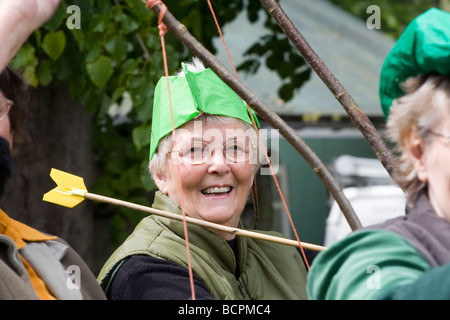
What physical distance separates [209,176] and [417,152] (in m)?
0.76

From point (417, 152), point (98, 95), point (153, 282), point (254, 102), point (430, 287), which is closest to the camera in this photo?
point (430, 287)

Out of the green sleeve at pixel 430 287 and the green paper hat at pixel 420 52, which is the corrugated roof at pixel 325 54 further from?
the green sleeve at pixel 430 287

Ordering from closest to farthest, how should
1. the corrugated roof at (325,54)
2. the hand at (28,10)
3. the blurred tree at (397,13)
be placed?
1. the hand at (28,10)
2. the corrugated roof at (325,54)
3. the blurred tree at (397,13)

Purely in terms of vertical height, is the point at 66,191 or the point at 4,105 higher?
the point at 4,105

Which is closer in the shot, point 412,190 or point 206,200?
point 412,190

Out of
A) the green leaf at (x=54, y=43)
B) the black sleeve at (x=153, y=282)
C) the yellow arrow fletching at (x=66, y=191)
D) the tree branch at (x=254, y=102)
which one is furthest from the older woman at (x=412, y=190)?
the green leaf at (x=54, y=43)

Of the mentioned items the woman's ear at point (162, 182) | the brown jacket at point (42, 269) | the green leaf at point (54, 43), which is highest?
the green leaf at point (54, 43)

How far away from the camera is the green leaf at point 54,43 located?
10.3 ft

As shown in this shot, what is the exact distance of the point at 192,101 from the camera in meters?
2.03

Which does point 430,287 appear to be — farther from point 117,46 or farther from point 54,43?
point 54,43

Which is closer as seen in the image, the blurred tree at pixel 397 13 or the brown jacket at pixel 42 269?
the brown jacket at pixel 42 269

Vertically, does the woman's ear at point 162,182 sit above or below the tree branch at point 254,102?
below

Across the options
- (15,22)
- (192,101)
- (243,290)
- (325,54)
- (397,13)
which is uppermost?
(397,13)

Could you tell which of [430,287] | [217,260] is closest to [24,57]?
[217,260]
